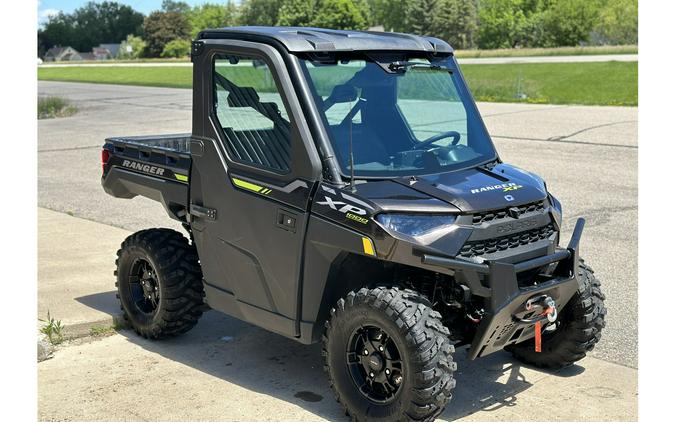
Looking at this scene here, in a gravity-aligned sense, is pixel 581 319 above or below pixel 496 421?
above

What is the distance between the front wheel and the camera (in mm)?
4348

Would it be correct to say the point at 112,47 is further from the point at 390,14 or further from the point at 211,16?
the point at 390,14

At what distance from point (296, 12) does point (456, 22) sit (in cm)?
1869

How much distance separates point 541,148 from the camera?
1606 centimetres

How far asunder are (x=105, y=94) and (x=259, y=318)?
3295 cm

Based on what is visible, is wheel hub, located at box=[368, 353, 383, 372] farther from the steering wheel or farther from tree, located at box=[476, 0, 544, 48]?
tree, located at box=[476, 0, 544, 48]

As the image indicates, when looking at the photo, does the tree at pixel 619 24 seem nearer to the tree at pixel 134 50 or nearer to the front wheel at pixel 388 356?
the tree at pixel 134 50

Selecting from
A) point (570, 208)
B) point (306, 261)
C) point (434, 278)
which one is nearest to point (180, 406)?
point (306, 261)

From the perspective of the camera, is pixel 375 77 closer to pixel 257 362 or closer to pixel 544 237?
pixel 544 237

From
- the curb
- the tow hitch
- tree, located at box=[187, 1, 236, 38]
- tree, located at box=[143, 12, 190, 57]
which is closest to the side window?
the tow hitch

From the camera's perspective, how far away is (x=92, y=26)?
152m

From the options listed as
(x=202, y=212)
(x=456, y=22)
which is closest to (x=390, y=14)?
(x=456, y=22)

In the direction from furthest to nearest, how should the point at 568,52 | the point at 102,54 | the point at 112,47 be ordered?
the point at 112,47 < the point at 102,54 < the point at 568,52

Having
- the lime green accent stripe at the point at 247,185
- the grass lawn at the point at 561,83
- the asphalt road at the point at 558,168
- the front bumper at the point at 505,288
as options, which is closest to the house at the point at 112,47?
the grass lawn at the point at 561,83
